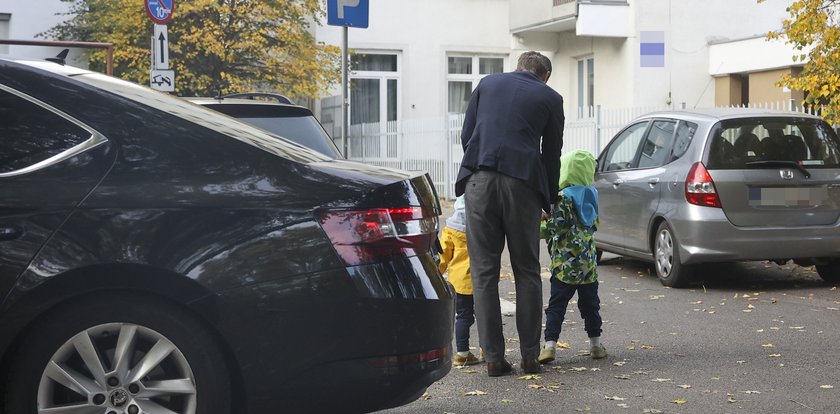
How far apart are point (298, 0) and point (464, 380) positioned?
2175cm

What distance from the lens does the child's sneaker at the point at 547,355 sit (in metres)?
6.95

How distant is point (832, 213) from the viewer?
32.8 ft

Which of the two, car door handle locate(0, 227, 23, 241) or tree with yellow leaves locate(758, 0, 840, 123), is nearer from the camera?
car door handle locate(0, 227, 23, 241)

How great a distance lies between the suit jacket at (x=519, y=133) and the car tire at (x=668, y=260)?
152 inches

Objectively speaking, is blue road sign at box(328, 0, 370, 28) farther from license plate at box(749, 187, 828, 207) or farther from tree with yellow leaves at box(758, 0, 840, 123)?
license plate at box(749, 187, 828, 207)

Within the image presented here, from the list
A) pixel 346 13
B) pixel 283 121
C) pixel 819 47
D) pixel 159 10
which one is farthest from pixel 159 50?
pixel 819 47

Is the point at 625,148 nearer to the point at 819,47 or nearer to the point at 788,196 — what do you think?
the point at 788,196

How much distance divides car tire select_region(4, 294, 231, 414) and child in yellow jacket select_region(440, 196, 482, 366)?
296cm

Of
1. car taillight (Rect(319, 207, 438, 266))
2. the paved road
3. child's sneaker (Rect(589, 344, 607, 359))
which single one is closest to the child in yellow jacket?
the paved road

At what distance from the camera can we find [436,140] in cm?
2505

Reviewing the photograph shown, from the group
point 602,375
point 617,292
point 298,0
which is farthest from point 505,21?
point 602,375

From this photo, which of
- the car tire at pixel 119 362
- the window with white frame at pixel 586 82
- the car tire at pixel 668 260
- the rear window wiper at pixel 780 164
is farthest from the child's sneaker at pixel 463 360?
the window with white frame at pixel 586 82

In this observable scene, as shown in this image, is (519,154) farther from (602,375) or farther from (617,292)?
(617,292)

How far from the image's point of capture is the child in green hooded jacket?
7.04 metres
